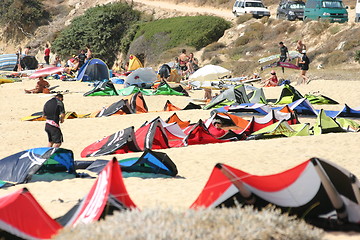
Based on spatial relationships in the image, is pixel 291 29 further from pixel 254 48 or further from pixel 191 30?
pixel 191 30

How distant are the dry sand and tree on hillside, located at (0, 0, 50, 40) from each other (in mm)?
36322

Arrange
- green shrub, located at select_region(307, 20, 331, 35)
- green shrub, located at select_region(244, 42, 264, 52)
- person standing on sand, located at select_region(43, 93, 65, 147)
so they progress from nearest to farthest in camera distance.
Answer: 1. person standing on sand, located at select_region(43, 93, 65, 147)
2. green shrub, located at select_region(307, 20, 331, 35)
3. green shrub, located at select_region(244, 42, 264, 52)

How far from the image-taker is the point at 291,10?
124 feet

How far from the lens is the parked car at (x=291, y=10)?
124 ft

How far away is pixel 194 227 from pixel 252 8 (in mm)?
37631

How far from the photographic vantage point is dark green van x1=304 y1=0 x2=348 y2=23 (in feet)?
113

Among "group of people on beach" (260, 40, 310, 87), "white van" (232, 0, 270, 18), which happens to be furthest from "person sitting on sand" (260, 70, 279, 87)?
"white van" (232, 0, 270, 18)

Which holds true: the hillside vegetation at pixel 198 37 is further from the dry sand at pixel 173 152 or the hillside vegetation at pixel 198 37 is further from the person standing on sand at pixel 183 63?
the dry sand at pixel 173 152

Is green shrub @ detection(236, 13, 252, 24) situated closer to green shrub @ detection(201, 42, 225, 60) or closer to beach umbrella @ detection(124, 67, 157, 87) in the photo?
green shrub @ detection(201, 42, 225, 60)

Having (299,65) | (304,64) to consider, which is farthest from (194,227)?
(299,65)

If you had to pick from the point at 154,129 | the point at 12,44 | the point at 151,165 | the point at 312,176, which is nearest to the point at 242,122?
the point at 154,129

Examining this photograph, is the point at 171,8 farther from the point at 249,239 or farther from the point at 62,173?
the point at 249,239

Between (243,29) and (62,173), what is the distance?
30.2 meters

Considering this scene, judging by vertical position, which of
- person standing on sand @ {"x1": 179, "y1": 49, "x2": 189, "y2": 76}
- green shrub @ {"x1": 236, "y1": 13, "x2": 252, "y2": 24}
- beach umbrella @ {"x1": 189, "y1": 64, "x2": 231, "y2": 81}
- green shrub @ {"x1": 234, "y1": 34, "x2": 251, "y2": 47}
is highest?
beach umbrella @ {"x1": 189, "y1": 64, "x2": 231, "y2": 81}
